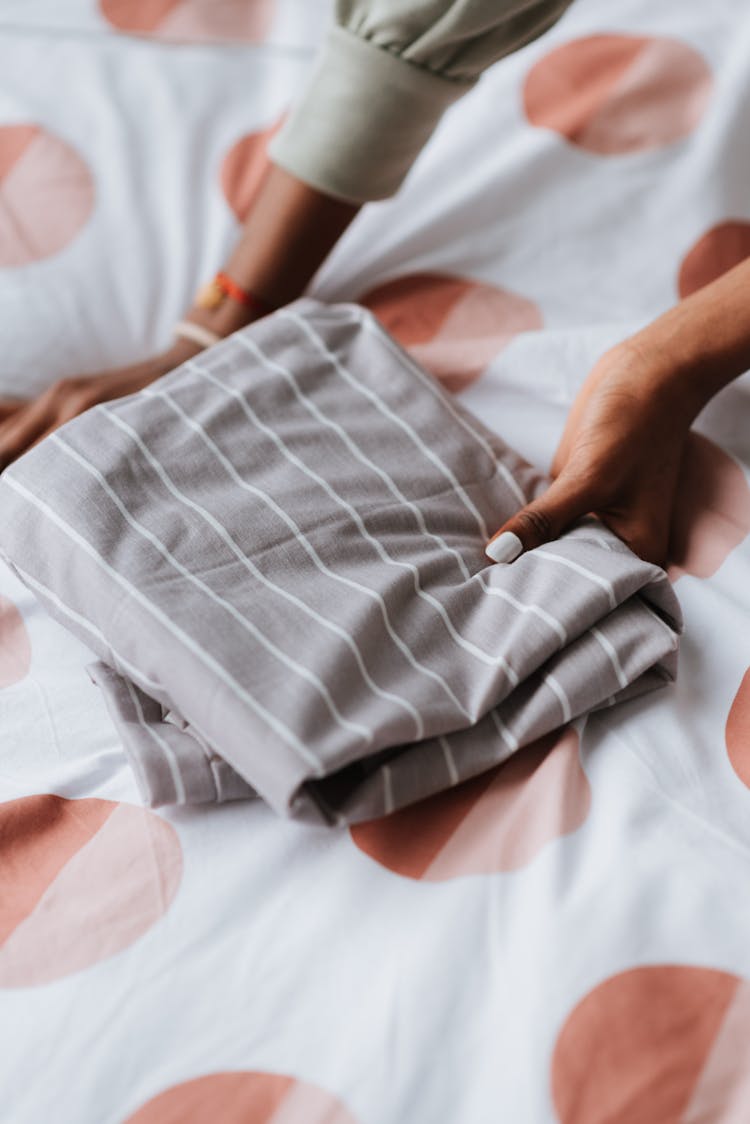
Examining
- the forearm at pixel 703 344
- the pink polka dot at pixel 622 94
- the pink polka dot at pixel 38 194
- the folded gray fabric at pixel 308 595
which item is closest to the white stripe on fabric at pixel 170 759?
the folded gray fabric at pixel 308 595

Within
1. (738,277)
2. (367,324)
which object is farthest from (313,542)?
(738,277)

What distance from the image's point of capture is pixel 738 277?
0.66 metres

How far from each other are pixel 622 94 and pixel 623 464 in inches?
15.8

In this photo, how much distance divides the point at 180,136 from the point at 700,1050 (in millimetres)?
766

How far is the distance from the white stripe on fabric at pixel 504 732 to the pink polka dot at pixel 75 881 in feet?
0.50

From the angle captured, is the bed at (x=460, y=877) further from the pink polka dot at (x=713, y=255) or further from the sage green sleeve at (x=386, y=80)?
the sage green sleeve at (x=386, y=80)

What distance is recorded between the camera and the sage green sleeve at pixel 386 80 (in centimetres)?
70

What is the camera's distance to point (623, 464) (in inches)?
23.5

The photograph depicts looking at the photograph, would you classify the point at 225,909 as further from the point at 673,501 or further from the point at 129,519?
the point at 673,501

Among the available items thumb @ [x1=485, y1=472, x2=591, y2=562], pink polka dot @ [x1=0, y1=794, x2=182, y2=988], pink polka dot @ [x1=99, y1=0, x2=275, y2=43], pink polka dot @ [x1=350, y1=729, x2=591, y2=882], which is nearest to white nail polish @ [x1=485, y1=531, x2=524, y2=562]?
thumb @ [x1=485, y1=472, x2=591, y2=562]

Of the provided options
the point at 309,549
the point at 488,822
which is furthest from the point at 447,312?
the point at 488,822

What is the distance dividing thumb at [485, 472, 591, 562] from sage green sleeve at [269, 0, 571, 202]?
1.06 feet

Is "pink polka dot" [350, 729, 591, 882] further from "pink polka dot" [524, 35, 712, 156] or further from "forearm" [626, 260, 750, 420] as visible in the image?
"pink polka dot" [524, 35, 712, 156]

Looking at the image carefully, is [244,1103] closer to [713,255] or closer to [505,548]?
[505,548]
